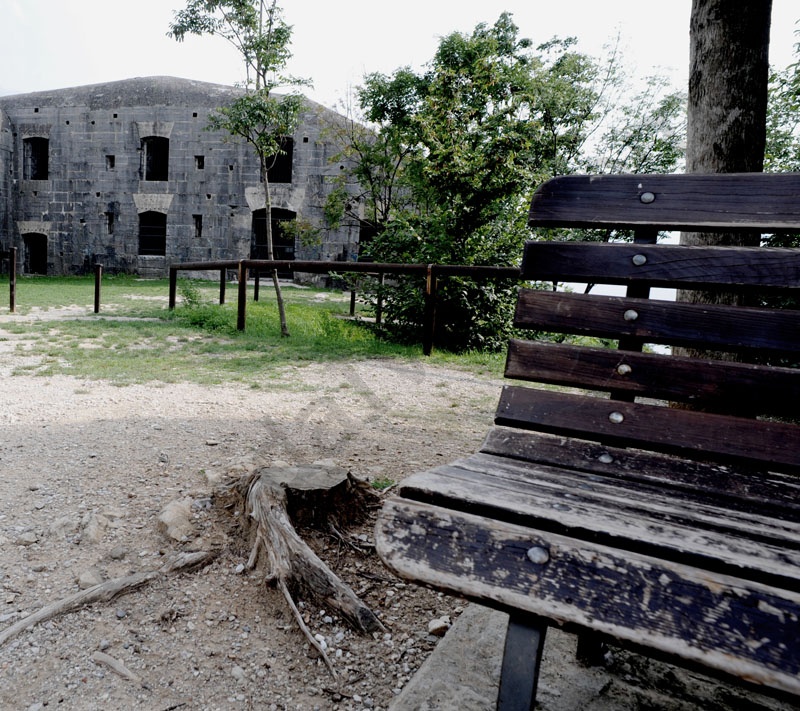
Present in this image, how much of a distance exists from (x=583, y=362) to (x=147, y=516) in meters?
1.67

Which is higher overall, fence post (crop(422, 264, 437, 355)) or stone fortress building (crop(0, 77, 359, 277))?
stone fortress building (crop(0, 77, 359, 277))

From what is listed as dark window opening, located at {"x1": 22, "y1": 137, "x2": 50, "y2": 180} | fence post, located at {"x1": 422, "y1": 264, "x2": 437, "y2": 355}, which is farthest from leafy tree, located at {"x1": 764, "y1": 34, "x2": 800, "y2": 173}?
dark window opening, located at {"x1": 22, "y1": 137, "x2": 50, "y2": 180}

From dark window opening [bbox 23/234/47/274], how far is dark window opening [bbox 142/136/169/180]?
15.7 feet

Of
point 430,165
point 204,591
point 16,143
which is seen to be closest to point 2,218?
point 16,143

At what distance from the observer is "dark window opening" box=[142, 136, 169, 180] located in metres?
18.8

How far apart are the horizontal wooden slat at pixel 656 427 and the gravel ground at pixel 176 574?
743mm

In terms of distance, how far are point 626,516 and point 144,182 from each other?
20.8 metres

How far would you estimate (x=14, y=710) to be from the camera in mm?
1208

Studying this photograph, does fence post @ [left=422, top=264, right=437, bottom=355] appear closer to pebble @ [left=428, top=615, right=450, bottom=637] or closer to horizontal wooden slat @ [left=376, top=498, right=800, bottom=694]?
pebble @ [left=428, top=615, right=450, bottom=637]

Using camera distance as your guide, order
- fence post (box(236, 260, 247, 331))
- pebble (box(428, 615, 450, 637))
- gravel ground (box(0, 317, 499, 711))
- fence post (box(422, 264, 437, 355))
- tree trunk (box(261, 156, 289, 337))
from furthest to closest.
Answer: tree trunk (box(261, 156, 289, 337)) < fence post (box(236, 260, 247, 331)) < fence post (box(422, 264, 437, 355)) < pebble (box(428, 615, 450, 637)) < gravel ground (box(0, 317, 499, 711))

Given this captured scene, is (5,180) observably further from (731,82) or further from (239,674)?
(239,674)

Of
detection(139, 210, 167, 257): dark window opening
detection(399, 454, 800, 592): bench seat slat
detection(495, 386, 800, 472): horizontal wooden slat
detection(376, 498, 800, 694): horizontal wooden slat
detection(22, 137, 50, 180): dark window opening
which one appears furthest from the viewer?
detection(22, 137, 50, 180): dark window opening

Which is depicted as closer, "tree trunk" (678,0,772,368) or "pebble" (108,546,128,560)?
"pebble" (108,546,128,560)

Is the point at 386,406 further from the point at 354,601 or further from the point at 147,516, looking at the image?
the point at 354,601
